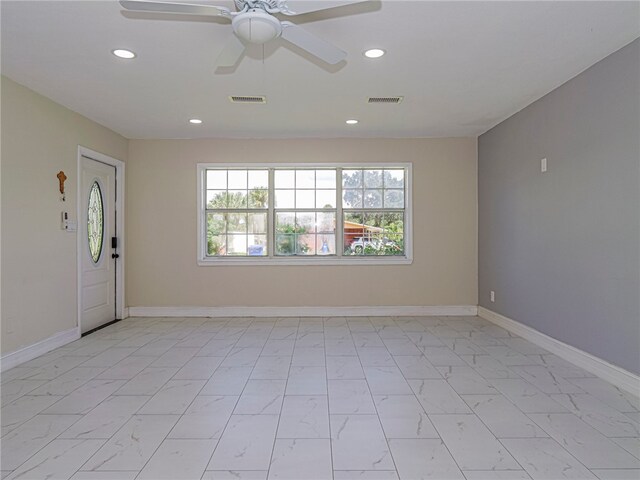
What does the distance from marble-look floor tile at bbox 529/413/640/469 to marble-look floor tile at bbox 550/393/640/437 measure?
2.9 inches

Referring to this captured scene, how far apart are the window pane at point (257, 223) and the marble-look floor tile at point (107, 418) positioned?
308 cm

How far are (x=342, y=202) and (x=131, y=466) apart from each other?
13.7 ft

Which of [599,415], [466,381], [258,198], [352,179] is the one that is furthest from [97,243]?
[599,415]

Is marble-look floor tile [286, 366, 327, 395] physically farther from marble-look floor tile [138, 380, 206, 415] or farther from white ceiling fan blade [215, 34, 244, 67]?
white ceiling fan blade [215, 34, 244, 67]

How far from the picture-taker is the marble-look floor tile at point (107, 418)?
2250mm

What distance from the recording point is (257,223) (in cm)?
552

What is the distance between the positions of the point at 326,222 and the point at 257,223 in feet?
3.33

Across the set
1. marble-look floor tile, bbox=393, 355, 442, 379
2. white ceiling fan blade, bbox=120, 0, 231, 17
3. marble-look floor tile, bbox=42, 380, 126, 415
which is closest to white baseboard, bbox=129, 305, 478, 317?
marble-look floor tile, bbox=393, 355, 442, 379

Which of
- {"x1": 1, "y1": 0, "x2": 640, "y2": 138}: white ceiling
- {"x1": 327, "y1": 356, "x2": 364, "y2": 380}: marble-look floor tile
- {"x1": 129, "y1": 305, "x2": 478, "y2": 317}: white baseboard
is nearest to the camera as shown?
{"x1": 1, "y1": 0, "x2": 640, "y2": 138}: white ceiling

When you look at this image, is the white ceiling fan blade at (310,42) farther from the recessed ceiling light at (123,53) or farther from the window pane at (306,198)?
the window pane at (306,198)

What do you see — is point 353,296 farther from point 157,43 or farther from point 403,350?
point 157,43

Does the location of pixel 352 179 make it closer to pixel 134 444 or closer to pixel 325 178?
pixel 325 178

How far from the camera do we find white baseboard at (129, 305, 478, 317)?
5359mm

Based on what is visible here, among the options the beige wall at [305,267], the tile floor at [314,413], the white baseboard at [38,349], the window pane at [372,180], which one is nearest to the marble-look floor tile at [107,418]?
the tile floor at [314,413]
